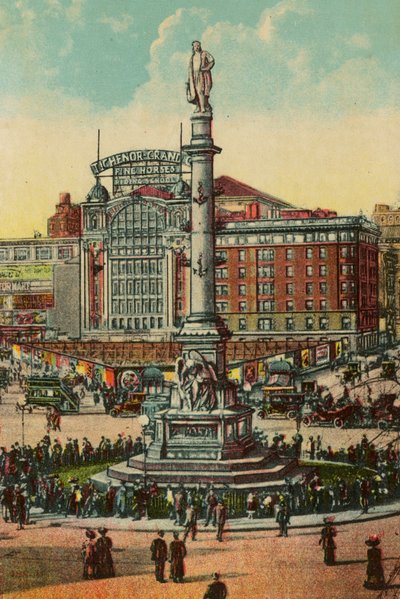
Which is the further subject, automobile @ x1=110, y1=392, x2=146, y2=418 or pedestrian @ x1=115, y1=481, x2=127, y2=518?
automobile @ x1=110, y1=392, x2=146, y2=418

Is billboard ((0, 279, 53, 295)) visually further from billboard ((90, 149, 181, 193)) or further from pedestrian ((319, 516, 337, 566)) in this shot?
pedestrian ((319, 516, 337, 566))

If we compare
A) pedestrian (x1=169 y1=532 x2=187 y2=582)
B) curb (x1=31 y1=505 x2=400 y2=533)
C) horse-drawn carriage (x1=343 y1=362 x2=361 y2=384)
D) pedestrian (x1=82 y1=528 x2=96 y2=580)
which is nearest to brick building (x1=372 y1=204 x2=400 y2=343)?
horse-drawn carriage (x1=343 y1=362 x2=361 y2=384)

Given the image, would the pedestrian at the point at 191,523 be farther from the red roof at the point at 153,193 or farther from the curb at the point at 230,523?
the red roof at the point at 153,193

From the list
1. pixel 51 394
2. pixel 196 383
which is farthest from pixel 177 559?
pixel 51 394

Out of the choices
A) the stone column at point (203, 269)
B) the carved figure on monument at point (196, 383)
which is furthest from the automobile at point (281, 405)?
the carved figure on monument at point (196, 383)

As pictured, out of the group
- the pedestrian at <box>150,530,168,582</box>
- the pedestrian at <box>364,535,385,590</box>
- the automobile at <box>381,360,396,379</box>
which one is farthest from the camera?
the automobile at <box>381,360,396,379</box>

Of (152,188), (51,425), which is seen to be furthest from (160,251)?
(51,425)

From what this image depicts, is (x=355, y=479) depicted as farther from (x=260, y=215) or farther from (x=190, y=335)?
(x=260, y=215)
